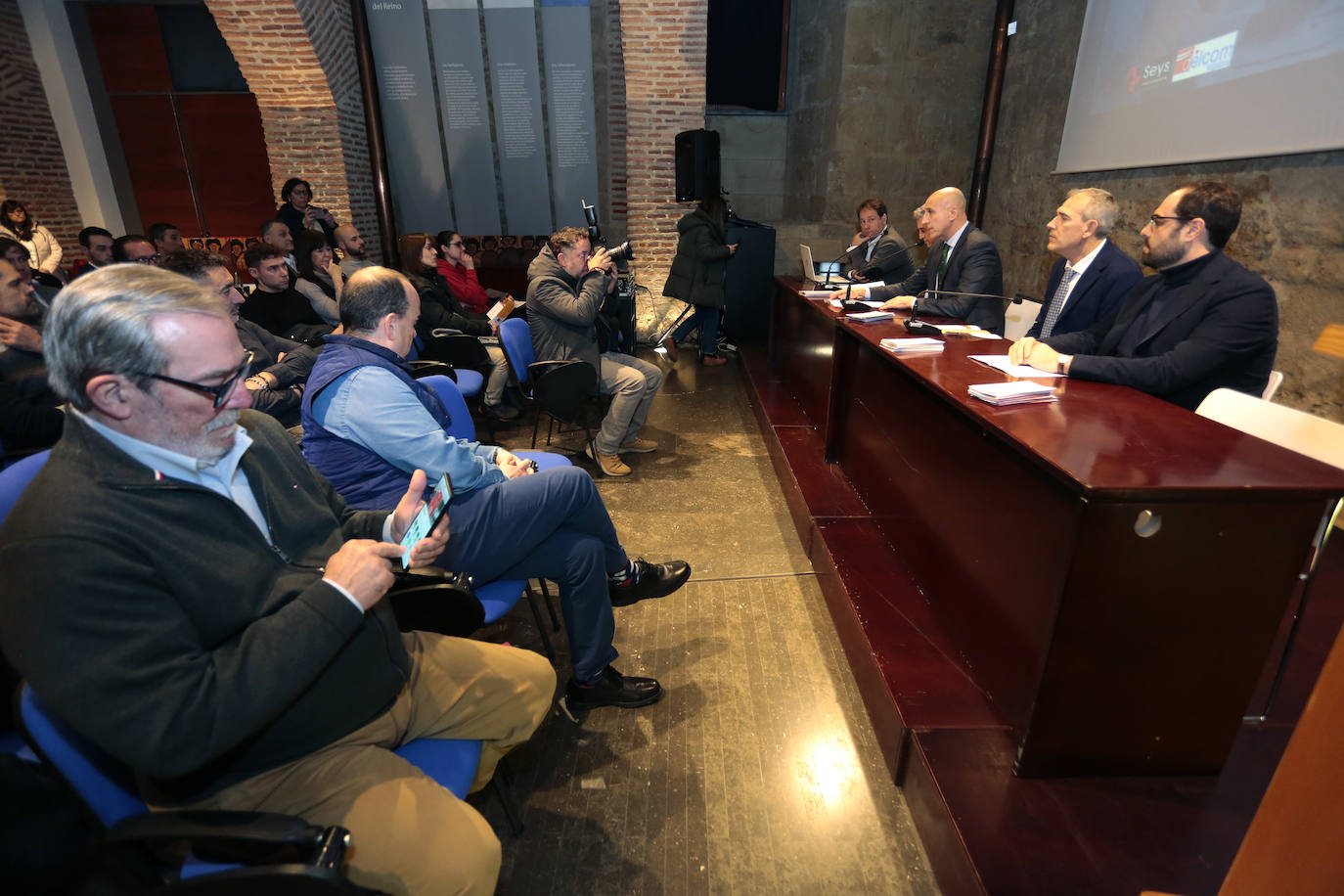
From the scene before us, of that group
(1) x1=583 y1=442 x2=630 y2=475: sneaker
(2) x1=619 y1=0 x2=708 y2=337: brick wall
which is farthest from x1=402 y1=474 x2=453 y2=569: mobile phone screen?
(2) x1=619 y1=0 x2=708 y2=337: brick wall

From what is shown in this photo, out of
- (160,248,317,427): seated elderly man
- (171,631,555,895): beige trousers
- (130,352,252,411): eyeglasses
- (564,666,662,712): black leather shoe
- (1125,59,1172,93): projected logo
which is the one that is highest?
(1125,59,1172,93): projected logo

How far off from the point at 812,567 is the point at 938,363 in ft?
3.20

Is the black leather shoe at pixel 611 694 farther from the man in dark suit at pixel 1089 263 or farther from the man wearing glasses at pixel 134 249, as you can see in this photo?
the man wearing glasses at pixel 134 249

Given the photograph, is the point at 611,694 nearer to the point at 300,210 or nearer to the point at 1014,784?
the point at 1014,784

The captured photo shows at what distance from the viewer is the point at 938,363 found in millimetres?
2254

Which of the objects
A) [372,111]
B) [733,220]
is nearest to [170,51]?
A: [372,111]

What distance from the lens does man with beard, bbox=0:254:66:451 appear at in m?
2.31

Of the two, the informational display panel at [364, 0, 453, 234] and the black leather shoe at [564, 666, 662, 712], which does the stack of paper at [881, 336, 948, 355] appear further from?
the informational display panel at [364, 0, 453, 234]

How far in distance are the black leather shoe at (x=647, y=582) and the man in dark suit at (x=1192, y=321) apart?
55.4 inches

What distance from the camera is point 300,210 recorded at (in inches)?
229

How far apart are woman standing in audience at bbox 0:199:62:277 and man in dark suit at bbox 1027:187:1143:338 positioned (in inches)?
284

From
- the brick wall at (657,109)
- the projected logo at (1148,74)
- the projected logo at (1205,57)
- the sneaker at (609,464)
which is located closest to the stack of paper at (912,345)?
the sneaker at (609,464)

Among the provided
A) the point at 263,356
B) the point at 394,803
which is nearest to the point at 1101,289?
the point at 394,803

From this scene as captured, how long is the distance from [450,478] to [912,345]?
1.80m
